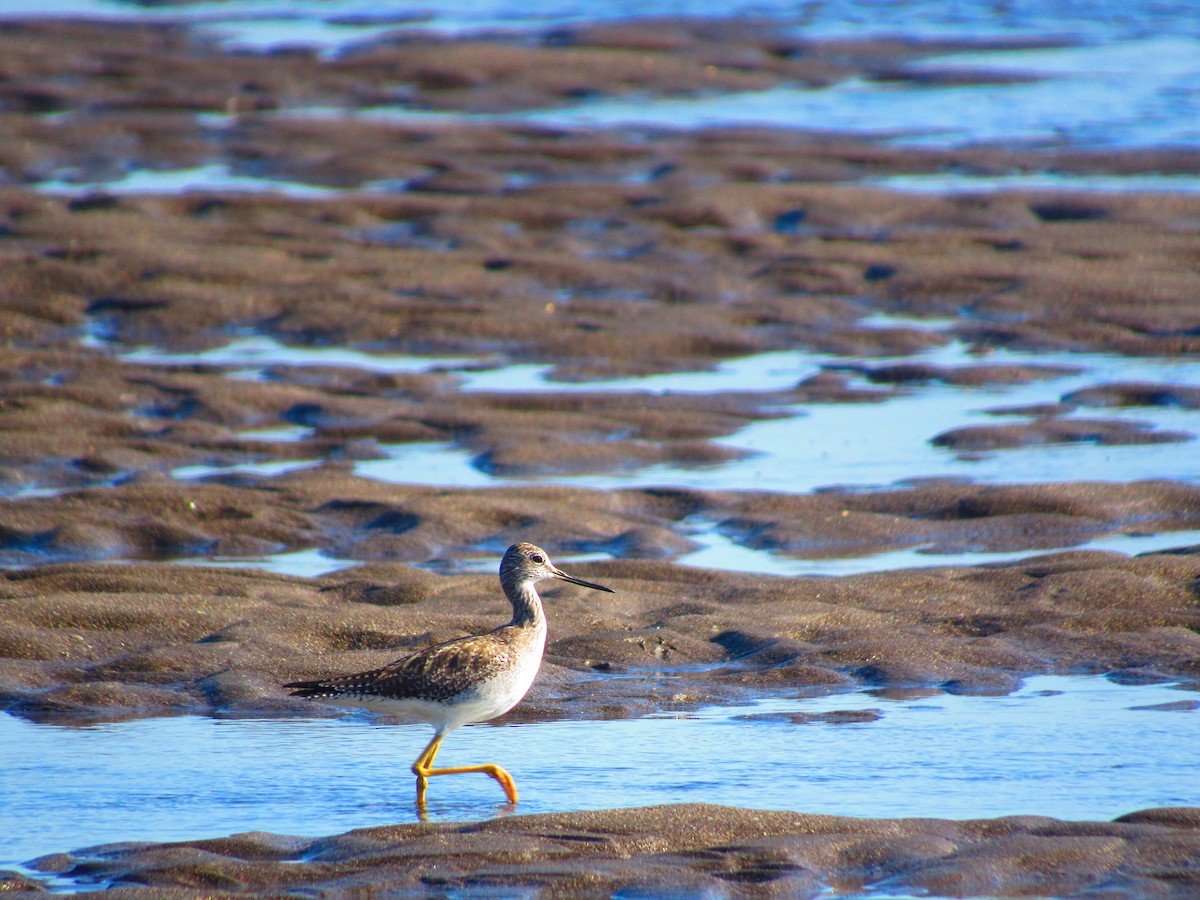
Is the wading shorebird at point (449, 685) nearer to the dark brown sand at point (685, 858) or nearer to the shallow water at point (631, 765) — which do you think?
the shallow water at point (631, 765)

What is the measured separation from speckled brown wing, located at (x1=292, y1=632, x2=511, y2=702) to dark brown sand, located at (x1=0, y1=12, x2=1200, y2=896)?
913mm

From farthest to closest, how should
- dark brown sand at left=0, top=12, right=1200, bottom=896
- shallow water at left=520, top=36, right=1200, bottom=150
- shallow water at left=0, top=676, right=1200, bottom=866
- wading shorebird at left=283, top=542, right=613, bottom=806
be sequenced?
shallow water at left=520, top=36, right=1200, bottom=150
wading shorebird at left=283, top=542, right=613, bottom=806
shallow water at left=0, top=676, right=1200, bottom=866
dark brown sand at left=0, top=12, right=1200, bottom=896

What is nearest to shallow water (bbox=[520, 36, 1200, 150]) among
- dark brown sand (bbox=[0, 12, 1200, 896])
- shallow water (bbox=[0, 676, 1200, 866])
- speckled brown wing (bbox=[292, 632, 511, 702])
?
dark brown sand (bbox=[0, 12, 1200, 896])

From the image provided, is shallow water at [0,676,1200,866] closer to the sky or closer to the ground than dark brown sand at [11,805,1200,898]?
closer to the ground

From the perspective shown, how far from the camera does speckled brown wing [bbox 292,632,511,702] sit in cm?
823

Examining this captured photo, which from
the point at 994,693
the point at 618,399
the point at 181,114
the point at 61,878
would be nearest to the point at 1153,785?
the point at 994,693

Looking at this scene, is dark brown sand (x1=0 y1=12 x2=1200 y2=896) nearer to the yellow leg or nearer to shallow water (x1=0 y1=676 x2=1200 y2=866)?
shallow water (x1=0 y1=676 x2=1200 y2=866)

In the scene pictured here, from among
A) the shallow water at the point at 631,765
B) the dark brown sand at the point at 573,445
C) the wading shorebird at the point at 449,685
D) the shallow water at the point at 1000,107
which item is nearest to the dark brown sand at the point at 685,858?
the dark brown sand at the point at 573,445

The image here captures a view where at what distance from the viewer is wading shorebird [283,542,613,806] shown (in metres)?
8.23

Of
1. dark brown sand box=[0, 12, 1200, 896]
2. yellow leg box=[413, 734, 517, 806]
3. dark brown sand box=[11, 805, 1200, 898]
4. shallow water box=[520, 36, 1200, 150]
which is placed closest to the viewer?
dark brown sand box=[11, 805, 1200, 898]

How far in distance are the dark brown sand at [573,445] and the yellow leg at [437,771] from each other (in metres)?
0.59

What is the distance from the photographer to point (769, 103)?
36.8m

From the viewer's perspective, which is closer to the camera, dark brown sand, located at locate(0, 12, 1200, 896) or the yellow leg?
dark brown sand, located at locate(0, 12, 1200, 896)

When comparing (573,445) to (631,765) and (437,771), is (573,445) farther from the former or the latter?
(437,771)
